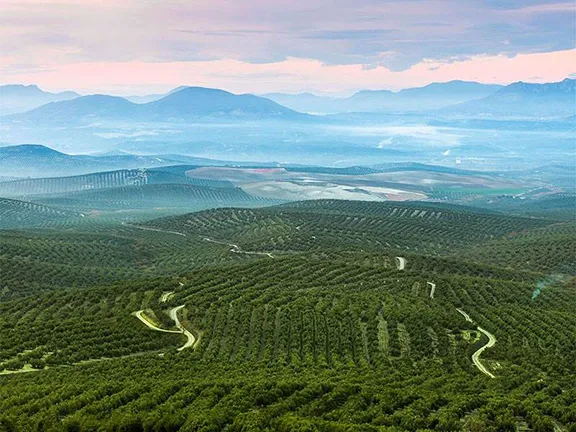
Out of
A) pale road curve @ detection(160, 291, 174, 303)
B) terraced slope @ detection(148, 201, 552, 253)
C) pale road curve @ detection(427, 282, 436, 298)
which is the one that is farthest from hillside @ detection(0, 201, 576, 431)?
terraced slope @ detection(148, 201, 552, 253)

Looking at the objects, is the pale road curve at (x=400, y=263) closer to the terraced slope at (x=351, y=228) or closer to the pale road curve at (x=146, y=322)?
the terraced slope at (x=351, y=228)

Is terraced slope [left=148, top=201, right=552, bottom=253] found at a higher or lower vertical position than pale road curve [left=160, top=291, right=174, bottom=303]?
lower

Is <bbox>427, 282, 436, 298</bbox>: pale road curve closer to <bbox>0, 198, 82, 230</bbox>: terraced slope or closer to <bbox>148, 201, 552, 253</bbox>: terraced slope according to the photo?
<bbox>148, 201, 552, 253</bbox>: terraced slope

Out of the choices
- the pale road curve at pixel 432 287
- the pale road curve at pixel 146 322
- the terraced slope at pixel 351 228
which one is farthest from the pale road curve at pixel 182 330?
the terraced slope at pixel 351 228

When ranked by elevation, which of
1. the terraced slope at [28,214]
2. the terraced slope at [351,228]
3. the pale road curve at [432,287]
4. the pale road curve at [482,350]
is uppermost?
the pale road curve at [482,350]

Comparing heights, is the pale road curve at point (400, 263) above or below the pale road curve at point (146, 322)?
below

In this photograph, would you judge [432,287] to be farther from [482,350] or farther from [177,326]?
[177,326]

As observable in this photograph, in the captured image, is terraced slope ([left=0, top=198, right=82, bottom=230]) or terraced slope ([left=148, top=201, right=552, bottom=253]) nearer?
terraced slope ([left=148, top=201, right=552, bottom=253])

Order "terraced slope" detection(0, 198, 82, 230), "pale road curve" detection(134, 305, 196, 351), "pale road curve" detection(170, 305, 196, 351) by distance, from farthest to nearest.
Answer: "terraced slope" detection(0, 198, 82, 230) → "pale road curve" detection(134, 305, 196, 351) → "pale road curve" detection(170, 305, 196, 351)

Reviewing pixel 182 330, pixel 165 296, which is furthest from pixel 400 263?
pixel 182 330
